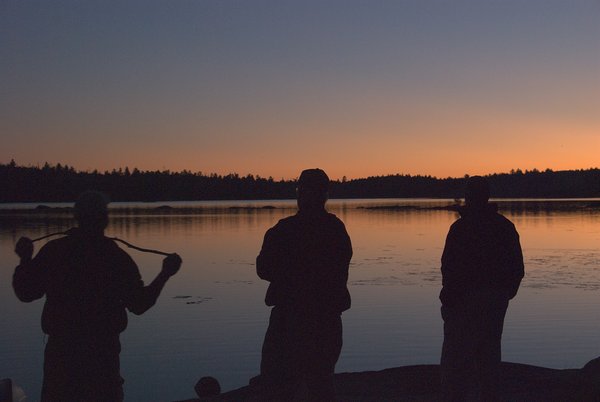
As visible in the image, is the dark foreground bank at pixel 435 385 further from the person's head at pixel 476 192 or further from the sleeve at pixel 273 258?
the person's head at pixel 476 192

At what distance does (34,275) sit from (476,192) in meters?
3.24

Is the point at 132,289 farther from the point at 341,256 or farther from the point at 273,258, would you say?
the point at 341,256

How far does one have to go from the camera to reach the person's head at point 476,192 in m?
5.52

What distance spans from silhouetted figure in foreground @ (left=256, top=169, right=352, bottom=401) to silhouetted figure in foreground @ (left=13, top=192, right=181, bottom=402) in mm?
993

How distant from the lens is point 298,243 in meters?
4.73

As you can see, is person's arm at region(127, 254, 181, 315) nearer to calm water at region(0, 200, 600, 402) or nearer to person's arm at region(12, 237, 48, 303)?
person's arm at region(12, 237, 48, 303)

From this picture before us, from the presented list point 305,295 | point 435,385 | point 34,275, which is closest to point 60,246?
point 34,275

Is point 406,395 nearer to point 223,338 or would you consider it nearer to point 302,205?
point 302,205

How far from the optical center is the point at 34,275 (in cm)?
394

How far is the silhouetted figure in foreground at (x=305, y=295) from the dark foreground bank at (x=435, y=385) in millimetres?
1332

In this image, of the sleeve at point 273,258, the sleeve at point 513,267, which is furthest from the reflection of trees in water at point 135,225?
the sleeve at point 513,267

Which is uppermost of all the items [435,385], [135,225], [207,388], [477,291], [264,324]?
[477,291]

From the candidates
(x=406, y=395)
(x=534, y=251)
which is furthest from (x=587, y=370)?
(x=534, y=251)

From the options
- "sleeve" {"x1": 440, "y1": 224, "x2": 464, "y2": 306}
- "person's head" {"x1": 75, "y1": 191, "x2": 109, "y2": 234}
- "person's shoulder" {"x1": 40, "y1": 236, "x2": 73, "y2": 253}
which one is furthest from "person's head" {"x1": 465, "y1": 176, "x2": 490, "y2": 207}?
"person's shoulder" {"x1": 40, "y1": 236, "x2": 73, "y2": 253}
